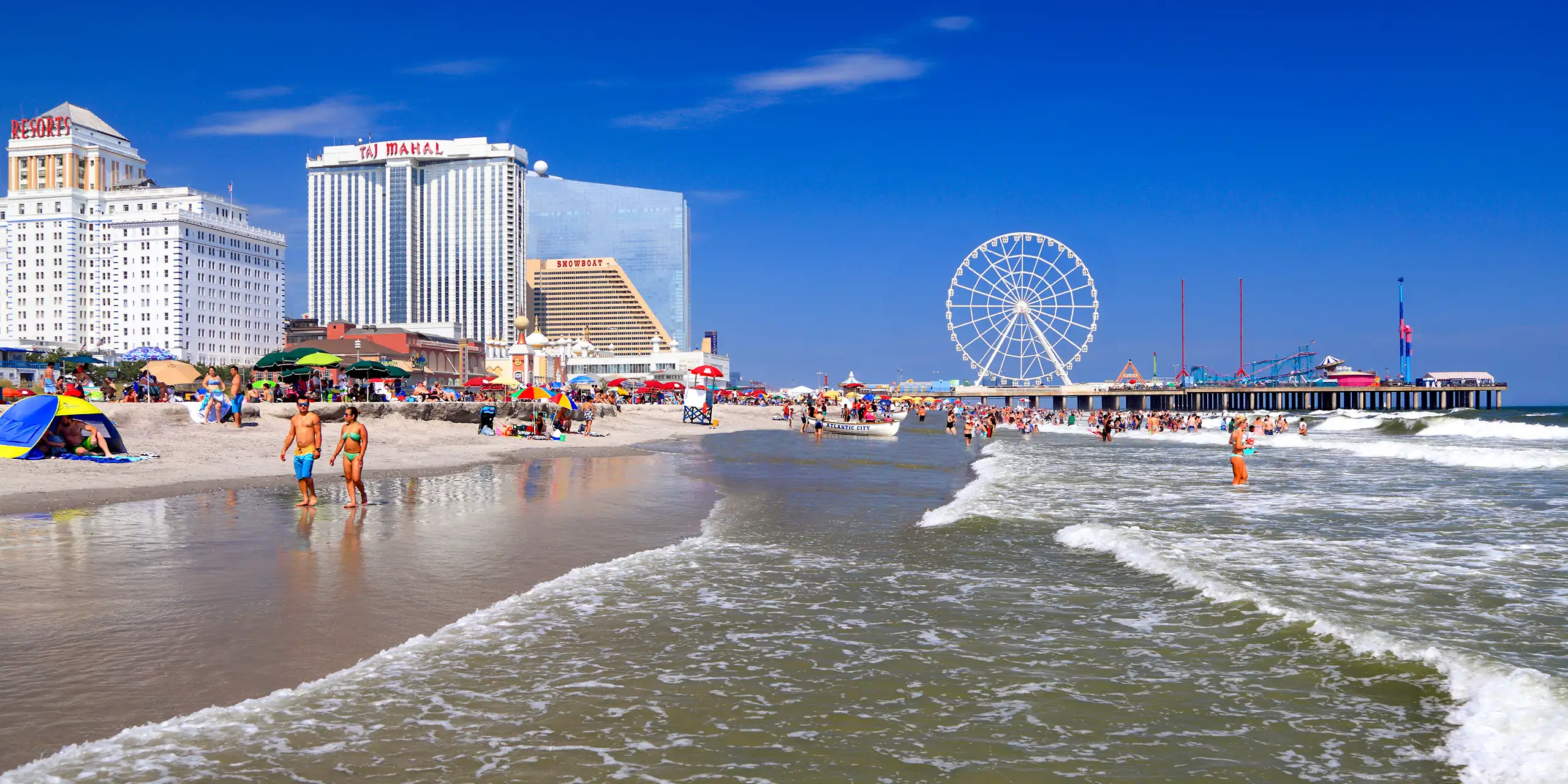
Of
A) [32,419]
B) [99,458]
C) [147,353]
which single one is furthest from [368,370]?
[32,419]

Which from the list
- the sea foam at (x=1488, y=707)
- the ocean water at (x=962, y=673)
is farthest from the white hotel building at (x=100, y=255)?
the sea foam at (x=1488, y=707)

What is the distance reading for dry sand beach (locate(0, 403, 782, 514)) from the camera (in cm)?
1556

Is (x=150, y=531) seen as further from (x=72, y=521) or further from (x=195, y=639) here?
(x=195, y=639)

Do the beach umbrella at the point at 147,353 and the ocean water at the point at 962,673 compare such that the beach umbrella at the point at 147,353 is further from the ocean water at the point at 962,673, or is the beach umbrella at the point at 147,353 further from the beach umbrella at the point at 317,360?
the ocean water at the point at 962,673

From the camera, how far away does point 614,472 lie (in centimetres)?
2358

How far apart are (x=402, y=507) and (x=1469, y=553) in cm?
1418

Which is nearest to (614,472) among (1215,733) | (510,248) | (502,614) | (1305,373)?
(502,614)

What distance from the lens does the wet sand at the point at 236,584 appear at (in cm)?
571

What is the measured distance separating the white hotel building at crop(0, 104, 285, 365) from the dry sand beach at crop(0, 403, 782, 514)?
108m

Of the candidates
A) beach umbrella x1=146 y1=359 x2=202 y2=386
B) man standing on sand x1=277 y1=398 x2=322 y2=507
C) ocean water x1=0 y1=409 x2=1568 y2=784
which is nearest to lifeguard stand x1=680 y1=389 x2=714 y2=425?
beach umbrella x1=146 y1=359 x2=202 y2=386

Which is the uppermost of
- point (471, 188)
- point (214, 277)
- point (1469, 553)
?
point (471, 188)

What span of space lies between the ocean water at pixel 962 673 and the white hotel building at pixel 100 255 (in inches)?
5448

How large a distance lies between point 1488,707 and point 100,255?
158124mm

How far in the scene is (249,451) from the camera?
913 inches
